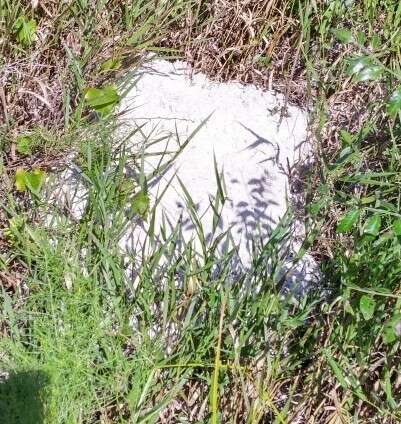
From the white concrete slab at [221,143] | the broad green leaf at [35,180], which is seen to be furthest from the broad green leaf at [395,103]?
the broad green leaf at [35,180]

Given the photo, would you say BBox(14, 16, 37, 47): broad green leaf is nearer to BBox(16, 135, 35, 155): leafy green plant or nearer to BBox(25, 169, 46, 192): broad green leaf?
BBox(16, 135, 35, 155): leafy green plant

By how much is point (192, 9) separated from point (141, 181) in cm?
82

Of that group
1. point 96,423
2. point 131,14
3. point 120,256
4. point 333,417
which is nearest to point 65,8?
point 131,14

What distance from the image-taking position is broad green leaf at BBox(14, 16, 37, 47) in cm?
304

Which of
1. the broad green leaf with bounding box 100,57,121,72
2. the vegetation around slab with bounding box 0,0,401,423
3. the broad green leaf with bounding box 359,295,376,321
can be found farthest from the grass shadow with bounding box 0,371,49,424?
the broad green leaf with bounding box 100,57,121,72

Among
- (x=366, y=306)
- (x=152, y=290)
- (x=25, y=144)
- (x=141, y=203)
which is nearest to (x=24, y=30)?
(x=25, y=144)

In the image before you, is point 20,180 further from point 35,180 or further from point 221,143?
point 221,143

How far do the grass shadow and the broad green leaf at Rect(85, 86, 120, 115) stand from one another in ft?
3.00

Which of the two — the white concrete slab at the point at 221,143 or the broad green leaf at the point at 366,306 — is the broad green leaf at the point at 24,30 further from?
the broad green leaf at the point at 366,306

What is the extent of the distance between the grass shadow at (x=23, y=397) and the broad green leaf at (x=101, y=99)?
0.92 meters

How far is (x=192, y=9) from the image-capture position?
3293 mm

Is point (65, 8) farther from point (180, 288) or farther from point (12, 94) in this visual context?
point (180, 288)

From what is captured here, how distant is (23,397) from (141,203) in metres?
0.70

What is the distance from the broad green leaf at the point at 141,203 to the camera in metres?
2.79
